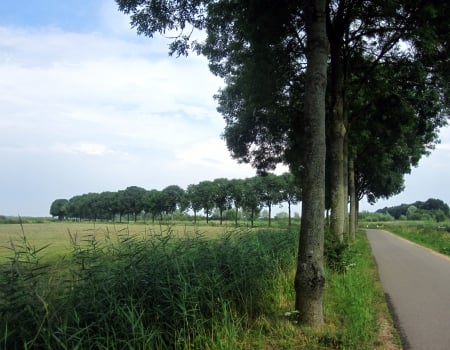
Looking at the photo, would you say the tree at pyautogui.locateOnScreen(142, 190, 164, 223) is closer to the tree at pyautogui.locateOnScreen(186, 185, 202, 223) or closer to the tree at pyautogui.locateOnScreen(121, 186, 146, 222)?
the tree at pyautogui.locateOnScreen(121, 186, 146, 222)

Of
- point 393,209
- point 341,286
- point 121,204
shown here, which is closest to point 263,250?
point 341,286

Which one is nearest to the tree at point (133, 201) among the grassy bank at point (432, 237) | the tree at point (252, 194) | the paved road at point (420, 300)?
the tree at point (252, 194)

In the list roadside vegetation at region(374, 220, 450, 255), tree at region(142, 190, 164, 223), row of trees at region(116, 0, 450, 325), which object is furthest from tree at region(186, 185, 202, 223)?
row of trees at region(116, 0, 450, 325)

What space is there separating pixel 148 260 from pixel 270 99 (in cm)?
884

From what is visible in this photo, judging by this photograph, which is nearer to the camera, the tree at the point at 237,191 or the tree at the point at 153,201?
the tree at the point at 237,191

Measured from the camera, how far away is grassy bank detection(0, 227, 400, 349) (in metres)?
4.14

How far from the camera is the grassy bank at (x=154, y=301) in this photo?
13.6 feet

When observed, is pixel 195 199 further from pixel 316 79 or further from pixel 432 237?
pixel 316 79

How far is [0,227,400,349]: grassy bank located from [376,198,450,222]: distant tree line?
306 feet

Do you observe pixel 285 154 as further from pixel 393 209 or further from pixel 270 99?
pixel 393 209

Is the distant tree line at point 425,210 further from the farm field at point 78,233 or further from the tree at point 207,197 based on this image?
the farm field at point 78,233

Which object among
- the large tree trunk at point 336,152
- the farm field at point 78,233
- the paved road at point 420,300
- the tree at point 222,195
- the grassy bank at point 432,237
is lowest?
the paved road at point 420,300

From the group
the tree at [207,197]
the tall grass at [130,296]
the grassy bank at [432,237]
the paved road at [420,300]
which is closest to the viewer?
the tall grass at [130,296]

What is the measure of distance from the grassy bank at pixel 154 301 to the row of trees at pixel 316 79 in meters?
0.73
